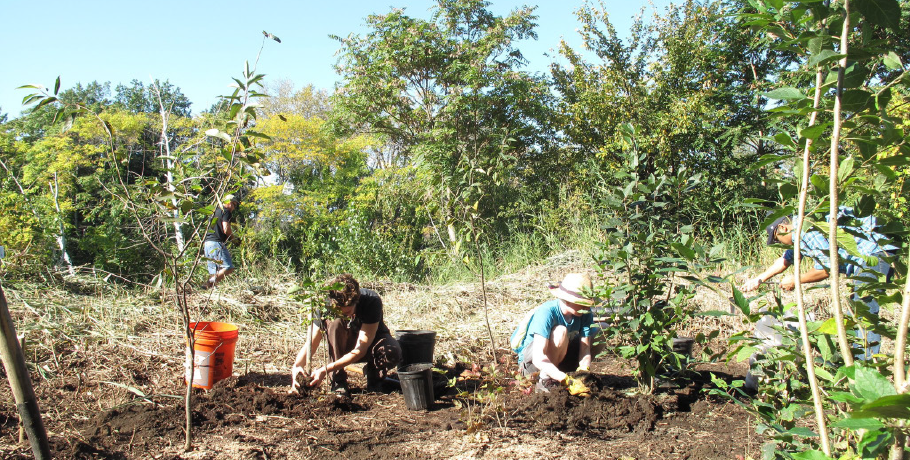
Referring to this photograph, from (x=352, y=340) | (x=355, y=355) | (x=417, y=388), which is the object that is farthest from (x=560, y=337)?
(x=352, y=340)

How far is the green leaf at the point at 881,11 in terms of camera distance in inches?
37.1

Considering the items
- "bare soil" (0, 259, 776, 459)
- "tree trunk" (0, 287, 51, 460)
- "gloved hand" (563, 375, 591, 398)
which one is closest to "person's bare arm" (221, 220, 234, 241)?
"bare soil" (0, 259, 776, 459)

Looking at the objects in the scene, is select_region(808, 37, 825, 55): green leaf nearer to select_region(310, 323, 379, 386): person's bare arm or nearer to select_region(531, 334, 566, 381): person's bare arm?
select_region(531, 334, 566, 381): person's bare arm

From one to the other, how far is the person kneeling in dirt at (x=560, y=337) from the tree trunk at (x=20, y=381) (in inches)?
96.5

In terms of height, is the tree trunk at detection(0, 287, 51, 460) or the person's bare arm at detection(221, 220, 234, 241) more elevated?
the person's bare arm at detection(221, 220, 234, 241)

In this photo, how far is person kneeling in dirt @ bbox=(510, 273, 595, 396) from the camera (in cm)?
339

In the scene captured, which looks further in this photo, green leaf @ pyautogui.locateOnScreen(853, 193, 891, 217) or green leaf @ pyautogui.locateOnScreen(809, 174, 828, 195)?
green leaf @ pyautogui.locateOnScreen(853, 193, 891, 217)

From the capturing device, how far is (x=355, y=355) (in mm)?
3656

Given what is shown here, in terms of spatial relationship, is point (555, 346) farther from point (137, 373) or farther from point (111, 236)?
point (111, 236)

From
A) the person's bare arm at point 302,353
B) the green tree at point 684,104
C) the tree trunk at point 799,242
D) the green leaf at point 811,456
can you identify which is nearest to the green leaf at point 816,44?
the tree trunk at point 799,242

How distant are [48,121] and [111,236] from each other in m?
12.8

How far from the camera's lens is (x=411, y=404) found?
3.48 metres

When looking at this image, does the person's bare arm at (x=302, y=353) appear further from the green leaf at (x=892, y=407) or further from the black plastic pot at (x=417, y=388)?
the green leaf at (x=892, y=407)

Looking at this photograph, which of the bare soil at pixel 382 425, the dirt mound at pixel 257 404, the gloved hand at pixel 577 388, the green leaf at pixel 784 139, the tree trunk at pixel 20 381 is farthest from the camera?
the gloved hand at pixel 577 388
